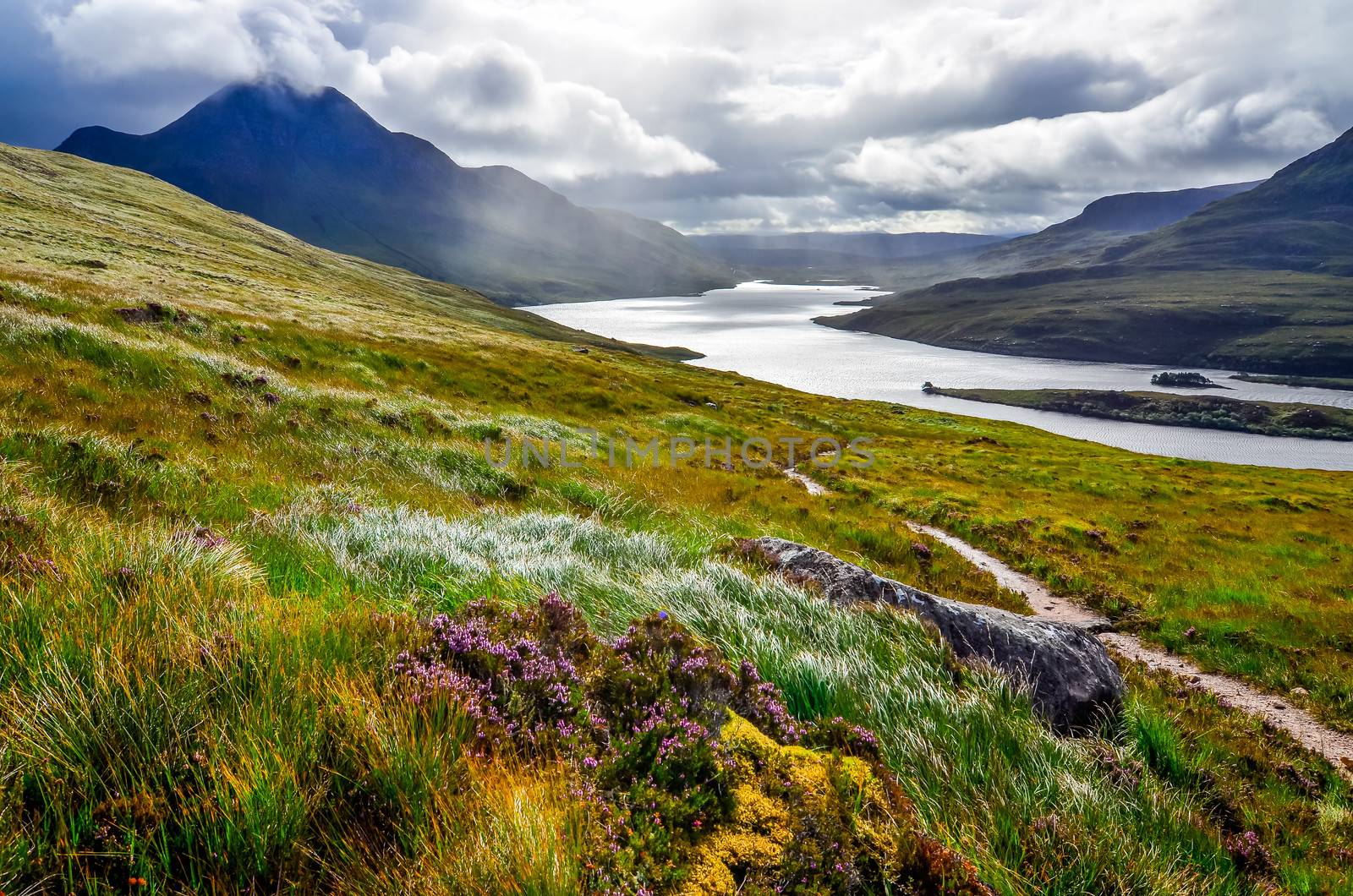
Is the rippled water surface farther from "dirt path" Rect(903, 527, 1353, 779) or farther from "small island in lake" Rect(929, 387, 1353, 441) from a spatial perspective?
"dirt path" Rect(903, 527, 1353, 779)

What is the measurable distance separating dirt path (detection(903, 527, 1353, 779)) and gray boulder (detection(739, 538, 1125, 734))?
4.58m

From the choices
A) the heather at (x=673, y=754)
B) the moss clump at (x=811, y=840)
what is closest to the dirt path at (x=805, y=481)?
the heather at (x=673, y=754)

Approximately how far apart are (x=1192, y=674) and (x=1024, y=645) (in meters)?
7.80

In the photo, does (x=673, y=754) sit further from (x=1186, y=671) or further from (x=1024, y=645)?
(x=1186, y=671)

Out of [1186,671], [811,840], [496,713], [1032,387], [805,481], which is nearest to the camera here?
[811,840]

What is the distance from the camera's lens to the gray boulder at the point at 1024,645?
596cm

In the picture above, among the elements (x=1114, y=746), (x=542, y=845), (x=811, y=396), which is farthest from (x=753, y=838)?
(x=811, y=396)

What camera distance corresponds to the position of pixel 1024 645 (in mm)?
6371

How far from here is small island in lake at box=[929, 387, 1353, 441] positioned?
121 metres

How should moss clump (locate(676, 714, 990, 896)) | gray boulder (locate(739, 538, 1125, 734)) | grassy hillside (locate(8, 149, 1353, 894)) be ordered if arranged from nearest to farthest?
1. grassy hillside (locate(8, 149, 1353, 894))
2. moss clump (locate(676, 714, 990, 896))
3. gray boulder (locate(739, 538, 1125, 734))

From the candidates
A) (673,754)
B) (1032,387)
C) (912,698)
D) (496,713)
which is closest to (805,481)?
(912,698)

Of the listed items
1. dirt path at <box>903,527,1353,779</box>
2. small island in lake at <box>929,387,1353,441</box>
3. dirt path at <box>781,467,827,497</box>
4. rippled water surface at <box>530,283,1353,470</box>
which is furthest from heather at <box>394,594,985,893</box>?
small island in lake at <box>929,387,1353,441</box>

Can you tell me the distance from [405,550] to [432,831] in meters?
4.18

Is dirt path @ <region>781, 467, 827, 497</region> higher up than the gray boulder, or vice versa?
the gray boulder
